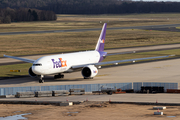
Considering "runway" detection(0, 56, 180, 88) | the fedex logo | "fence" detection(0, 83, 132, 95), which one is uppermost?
the fedex logo

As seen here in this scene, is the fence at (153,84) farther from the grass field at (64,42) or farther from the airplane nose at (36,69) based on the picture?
the grass field at (64,42)

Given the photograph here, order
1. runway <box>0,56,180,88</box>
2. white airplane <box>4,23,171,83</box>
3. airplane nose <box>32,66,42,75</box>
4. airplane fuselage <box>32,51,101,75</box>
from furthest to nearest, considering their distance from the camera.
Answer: runway <box>0,56,180,88</box> < white airplane <box>4,23,171,83</box> < airplane fuselage <box>32,51,101,75</box> < airplane nose <box>32,66,42,75</box>

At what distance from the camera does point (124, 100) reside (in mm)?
41781

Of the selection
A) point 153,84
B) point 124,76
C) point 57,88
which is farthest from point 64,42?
point 153,84

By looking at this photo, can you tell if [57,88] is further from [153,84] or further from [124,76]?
[124,76]

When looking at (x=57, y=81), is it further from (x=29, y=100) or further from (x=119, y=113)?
(x=119, y=113)

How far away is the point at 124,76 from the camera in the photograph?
61938 millimetres

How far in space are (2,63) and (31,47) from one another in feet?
110

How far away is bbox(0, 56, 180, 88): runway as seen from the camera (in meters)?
56.3

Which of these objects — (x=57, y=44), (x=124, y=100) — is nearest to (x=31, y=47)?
(x=57, y=44)

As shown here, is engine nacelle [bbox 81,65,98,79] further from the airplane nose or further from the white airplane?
the airplane nose

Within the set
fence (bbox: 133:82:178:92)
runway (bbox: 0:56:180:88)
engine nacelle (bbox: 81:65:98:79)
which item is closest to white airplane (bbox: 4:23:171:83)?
engine nacelle (bbox: 81:65:98:79)

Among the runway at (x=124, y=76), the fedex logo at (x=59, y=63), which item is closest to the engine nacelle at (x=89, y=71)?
the runway at (x=124, y=76)

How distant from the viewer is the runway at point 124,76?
56.3m
